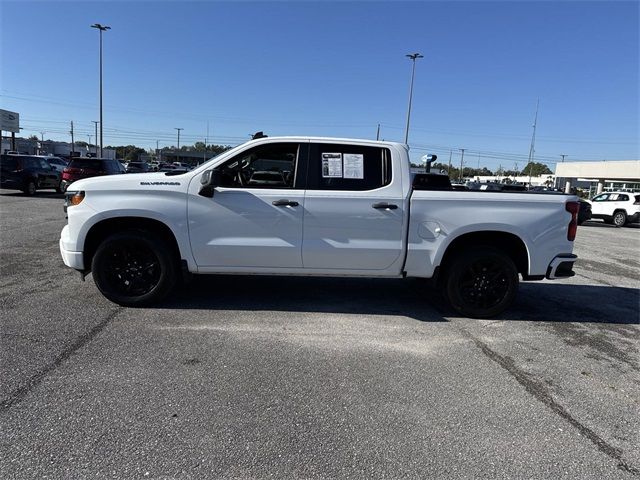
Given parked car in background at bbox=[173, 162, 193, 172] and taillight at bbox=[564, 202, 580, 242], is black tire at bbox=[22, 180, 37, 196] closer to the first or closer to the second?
parked car in background at bbox=[173, 162, 193, 172]

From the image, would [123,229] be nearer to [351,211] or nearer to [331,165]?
[331,165]

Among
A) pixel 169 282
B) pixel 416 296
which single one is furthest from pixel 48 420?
pixel 416 296

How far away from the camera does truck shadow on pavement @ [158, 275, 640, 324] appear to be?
5.73m

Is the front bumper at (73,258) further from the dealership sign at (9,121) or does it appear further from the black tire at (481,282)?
the dealership sign at (9,121)

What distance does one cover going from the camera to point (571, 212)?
5.50m

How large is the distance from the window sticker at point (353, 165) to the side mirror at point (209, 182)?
1.44 metres

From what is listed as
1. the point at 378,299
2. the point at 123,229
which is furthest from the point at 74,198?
the point at 378,299

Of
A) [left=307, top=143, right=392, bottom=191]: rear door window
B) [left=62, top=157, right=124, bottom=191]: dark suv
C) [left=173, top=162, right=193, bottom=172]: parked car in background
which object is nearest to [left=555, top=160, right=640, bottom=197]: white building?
[left=173, top=162, right=193, bottom=172]: parked car in background

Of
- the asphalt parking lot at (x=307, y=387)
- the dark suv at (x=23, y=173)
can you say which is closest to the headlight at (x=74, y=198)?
the asphalt parking lot at (x=307, y=387)

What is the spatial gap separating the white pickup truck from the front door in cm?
1

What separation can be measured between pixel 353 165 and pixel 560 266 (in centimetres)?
273

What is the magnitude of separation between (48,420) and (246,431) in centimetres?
130

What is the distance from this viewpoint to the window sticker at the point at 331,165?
5367mm

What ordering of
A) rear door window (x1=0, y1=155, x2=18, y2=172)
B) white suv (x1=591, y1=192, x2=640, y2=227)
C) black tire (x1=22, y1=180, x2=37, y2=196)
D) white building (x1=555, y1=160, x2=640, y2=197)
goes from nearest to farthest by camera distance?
rear door window (x1=0, y1=155, x2=18, y2=172) → black tire (x1=22, y1=180, x2=37, y2=196) → white suv (x1=591, y1=192, x2=640, y2=227) → white building (x1=555, y1=160, x2=640, y2=197)
